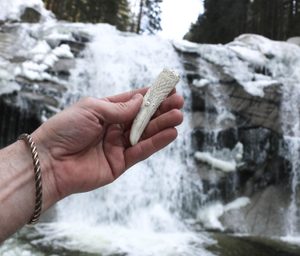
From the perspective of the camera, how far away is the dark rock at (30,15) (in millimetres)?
13272

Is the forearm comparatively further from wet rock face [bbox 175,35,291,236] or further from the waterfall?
wet rock face [bbox 175,35,291,236]

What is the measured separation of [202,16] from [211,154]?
11.7 metres

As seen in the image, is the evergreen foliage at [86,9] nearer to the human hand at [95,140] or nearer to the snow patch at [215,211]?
the snow patch at [215,211]

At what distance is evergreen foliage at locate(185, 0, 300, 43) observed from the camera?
17.9 m

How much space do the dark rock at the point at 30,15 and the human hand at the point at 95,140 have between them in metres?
11.9

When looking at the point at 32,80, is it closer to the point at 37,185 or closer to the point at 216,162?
the point at 216,162

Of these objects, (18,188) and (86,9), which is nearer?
(18,188)

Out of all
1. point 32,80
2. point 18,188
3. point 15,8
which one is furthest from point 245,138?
point 15,8

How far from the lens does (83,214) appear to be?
6.74 m

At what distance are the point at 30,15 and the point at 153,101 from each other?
12503 millimetres

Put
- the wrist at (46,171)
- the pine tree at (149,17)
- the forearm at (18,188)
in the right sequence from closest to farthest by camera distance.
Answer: the forearm at (18,188) → the wrist at (46,171) → the pine tree at (149,17)

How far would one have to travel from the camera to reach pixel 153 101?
203cm

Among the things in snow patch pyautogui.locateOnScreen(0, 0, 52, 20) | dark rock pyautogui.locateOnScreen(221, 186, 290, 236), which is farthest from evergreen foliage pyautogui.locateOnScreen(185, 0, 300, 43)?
dark rock pyautogui.locateOnScreen(221, 186, 290, 236)

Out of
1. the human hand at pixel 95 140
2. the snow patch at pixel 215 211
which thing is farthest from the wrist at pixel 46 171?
the snow patch at pixel 215 211
